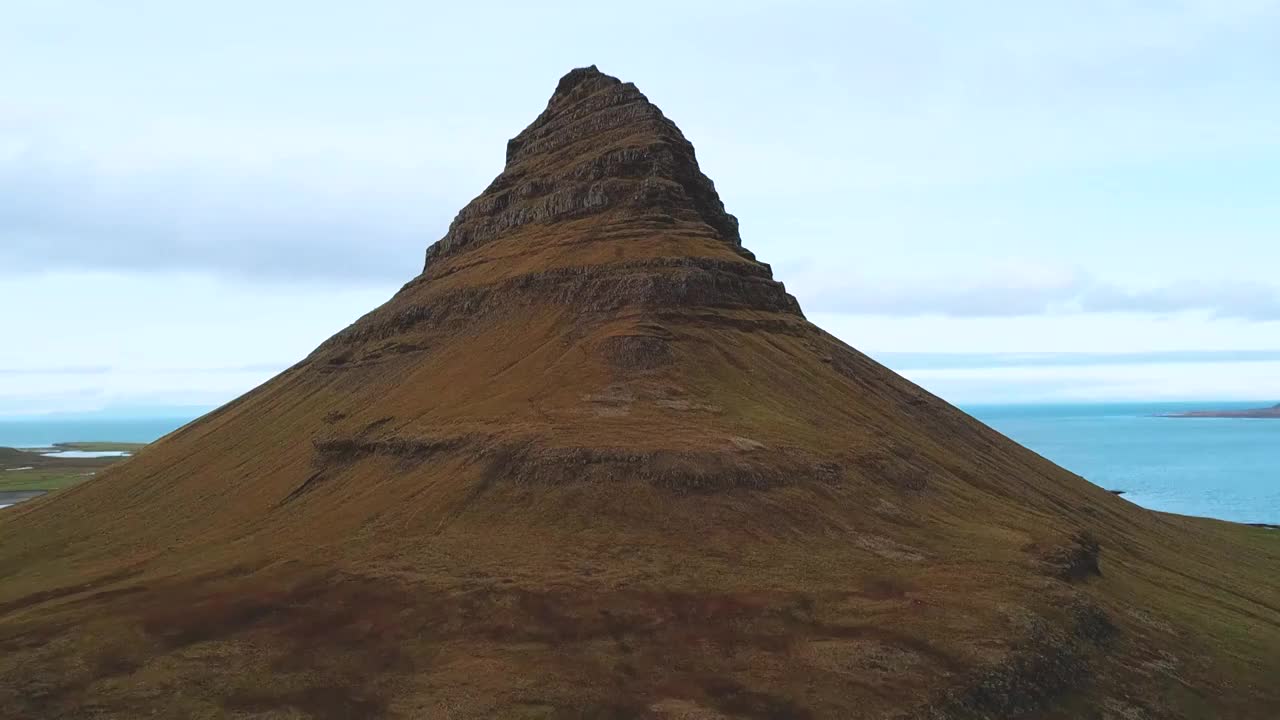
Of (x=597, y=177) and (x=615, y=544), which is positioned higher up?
(x=597, y=177)

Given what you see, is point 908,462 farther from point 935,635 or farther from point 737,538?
point 935,635

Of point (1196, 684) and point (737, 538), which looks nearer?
point (1196, 684)

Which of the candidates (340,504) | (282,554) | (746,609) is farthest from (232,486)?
(746,609)

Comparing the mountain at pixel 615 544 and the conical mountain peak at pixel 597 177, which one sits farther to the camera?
the conical mountain peak at pixel 597 177

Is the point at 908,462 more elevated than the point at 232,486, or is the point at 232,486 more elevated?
the point at 908,462

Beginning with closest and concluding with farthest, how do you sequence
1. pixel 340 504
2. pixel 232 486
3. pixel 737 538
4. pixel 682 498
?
pixel 737 538, pixel 682 498, pixel 340 504, pixel 232 486

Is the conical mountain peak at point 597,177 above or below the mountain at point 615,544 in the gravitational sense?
above
